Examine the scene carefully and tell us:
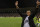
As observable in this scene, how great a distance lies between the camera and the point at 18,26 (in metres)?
4.34

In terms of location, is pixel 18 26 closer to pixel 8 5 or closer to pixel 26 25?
pixel 26 25

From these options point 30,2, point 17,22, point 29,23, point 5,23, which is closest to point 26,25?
point 29,23

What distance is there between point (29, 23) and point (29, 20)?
115 millimetres

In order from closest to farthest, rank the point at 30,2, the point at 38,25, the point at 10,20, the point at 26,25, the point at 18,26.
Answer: the point at 26,25 < the point at 38,25 < the point at 18,26 < the point at 10,20 < the point at 30,2

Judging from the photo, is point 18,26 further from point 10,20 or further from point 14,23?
point 10,20

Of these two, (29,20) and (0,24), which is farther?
(0,24)

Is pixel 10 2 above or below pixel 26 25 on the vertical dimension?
above

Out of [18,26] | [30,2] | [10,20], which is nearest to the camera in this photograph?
[18,26]

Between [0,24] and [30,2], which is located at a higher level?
[30,2]

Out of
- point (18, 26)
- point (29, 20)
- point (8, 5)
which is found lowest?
point (18, 26)

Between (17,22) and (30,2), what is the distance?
3.48 meters

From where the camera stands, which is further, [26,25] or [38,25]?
[38,25]

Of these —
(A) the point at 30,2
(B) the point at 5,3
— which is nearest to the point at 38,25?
(A) the point at 30,2

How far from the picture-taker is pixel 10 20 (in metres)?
4.68
